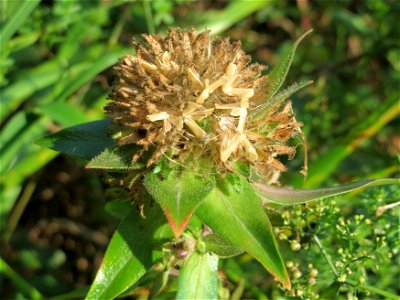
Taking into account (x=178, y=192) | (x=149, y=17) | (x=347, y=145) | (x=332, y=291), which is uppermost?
(x=178, y=192)

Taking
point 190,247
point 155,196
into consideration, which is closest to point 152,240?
point 190,247

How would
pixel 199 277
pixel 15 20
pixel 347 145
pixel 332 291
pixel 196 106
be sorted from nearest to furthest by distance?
pixel 196 106 → pixel 199 277 → pixel 332 291 → pixel 15 20 → pixel 347 145

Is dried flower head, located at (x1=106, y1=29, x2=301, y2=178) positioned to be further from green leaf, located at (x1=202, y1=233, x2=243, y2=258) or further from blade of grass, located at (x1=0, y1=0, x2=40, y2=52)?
blade of grass, located at (x1=0, y1=0, x2=40, y2=52)

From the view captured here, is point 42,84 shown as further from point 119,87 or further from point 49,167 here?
point 119,87

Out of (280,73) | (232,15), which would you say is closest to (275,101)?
(280,73)

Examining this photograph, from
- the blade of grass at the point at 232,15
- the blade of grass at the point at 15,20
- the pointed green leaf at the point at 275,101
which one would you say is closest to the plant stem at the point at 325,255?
the pointed green leaf at the point at 275,101

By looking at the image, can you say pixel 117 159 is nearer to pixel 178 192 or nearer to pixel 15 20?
pixel 178 192

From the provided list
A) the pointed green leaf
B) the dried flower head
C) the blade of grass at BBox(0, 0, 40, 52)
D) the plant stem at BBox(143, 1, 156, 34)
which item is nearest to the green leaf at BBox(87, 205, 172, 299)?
the dried flower head
